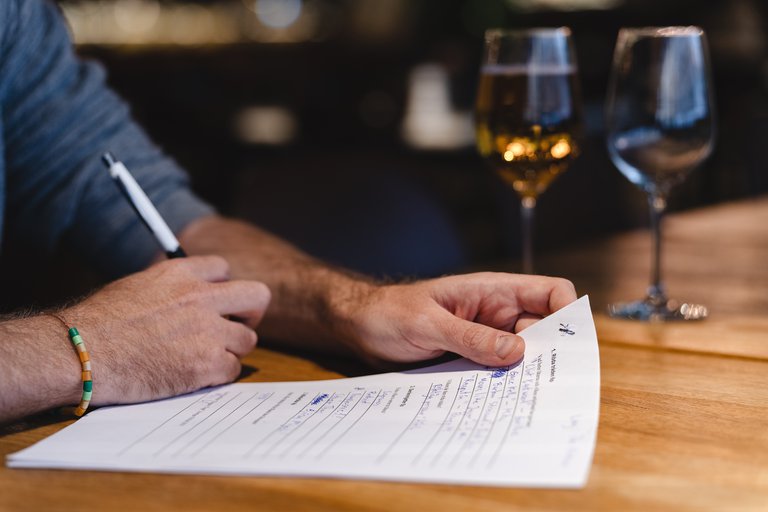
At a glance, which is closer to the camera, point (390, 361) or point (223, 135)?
point (390, 361)

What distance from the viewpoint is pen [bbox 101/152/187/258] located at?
0.88 m

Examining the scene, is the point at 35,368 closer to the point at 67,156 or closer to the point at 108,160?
the point at 108,160

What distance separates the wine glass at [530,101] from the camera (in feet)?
3.41

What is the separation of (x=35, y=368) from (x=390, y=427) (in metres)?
0.27

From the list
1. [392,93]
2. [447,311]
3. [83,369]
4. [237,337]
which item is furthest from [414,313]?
[392,93]

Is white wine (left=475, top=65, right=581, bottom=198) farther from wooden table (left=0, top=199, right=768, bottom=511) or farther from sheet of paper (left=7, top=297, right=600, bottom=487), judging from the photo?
sheet of paper (left=7, top=297, right=600, bottom=487)

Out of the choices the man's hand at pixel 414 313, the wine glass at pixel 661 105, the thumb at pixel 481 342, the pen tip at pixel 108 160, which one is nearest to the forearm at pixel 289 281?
the man's hand at pixel 414 313

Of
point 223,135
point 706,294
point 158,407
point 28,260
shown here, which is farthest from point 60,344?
point 223,135

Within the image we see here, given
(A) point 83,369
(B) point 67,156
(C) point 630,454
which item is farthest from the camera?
(B) point 67,156

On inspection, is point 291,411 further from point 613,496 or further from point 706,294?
point 706,294

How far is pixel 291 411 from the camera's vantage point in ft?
2.31

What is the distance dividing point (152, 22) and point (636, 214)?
427 centimetres

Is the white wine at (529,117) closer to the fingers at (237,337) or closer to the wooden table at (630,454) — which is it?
the wooden table at (630,454)

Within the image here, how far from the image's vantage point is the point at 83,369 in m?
0.72
